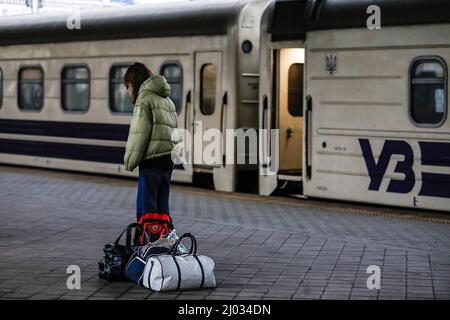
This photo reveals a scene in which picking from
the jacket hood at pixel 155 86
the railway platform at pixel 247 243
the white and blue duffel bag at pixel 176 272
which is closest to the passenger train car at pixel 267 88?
the railway platform at pixel 247 243

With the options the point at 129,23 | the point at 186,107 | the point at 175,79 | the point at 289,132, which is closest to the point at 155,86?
the point at 289,132

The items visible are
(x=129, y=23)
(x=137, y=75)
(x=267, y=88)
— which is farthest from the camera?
(x=129, y=23)

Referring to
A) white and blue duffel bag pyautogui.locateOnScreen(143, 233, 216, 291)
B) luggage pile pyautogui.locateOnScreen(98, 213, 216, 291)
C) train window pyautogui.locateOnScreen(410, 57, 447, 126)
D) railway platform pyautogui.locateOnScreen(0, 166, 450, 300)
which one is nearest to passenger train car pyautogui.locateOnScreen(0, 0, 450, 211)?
train window pyautogui.locateOnScreen(410, 57, 447, 126)

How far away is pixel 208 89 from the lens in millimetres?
14758

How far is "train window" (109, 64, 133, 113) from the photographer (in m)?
16.3

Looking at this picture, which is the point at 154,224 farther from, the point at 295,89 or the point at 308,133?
the point at 295,89

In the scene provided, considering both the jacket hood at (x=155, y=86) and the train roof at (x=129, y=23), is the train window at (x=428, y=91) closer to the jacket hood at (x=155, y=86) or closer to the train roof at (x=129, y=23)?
the train roof at (x=129, y=23)

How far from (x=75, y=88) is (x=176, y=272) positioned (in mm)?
10990

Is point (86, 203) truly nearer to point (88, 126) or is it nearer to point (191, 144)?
point (191, 144)

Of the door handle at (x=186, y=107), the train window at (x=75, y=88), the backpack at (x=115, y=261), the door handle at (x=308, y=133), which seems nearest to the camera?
the backpack at (x=115, y=261)

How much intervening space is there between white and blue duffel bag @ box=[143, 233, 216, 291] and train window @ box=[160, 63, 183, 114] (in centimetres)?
809

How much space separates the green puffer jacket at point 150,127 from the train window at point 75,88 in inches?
359

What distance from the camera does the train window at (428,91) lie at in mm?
11516

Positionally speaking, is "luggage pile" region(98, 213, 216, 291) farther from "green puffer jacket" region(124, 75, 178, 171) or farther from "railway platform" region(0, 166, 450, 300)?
"green puffer jacket" region(124, 75, 178, 171)
